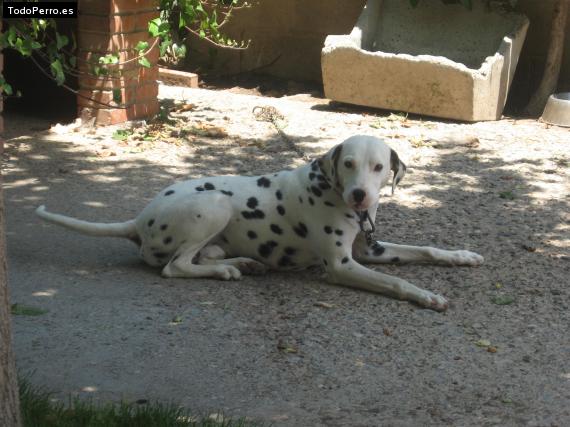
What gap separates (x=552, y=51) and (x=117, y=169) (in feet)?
17.1

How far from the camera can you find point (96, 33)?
870cm

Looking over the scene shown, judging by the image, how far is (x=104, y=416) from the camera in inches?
139

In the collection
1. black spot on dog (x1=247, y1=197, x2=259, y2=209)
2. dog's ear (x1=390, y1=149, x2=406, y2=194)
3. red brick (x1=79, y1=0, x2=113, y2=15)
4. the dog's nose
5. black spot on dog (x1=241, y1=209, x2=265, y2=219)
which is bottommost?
black spot on dog (x1=241, y1=209, x2=265, y2=219)

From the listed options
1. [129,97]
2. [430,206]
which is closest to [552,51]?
[430,206]

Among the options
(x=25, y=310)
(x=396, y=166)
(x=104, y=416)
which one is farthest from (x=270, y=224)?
(x=104, y=416)

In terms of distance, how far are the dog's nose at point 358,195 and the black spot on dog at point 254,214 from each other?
660 millimetres

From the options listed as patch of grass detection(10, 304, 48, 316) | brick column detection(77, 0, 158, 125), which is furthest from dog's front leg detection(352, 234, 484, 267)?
brick column detection(77, 0, 158, 125)

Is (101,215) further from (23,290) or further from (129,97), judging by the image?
(129,97)

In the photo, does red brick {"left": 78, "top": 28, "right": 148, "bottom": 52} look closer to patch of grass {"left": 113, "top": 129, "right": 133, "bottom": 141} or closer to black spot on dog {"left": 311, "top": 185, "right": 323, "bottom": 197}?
patch of grass {"left": 113, "top": 129, "right": 133, "bottom": 141}

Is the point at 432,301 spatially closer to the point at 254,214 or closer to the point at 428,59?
the point at 254,214

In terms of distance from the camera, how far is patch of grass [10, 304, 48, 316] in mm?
4812

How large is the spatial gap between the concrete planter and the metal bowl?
1.70ft

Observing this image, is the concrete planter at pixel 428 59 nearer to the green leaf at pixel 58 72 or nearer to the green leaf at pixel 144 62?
the green leaf at pixel 144 62

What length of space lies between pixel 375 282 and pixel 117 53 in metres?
4.45
